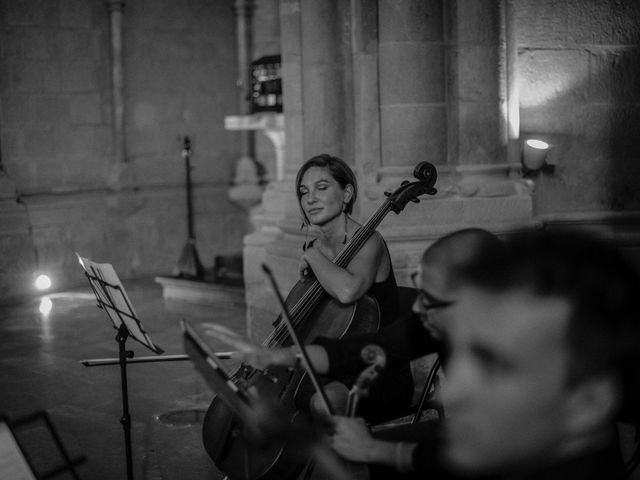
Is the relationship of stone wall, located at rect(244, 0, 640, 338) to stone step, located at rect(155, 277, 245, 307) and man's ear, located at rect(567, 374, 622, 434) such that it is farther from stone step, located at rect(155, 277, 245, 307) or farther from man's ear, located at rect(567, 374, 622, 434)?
man's ear, located at rect(567, 374, 622, 434)

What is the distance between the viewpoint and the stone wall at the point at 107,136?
28.0 ft

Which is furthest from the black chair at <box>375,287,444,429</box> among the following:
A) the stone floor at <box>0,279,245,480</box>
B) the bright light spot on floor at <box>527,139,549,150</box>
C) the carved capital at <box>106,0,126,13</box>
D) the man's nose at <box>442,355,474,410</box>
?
the carved capital at <box>106,0,126,13</box>

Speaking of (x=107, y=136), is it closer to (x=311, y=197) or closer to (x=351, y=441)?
(x=311, y=197)

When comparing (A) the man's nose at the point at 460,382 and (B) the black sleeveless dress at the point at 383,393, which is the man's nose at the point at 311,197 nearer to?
(B) the black sleeveless dress at the point at 383,393

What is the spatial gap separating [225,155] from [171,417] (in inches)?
230

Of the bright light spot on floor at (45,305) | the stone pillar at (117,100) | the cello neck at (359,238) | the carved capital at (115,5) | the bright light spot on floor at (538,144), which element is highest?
the carved capital at (115,5)

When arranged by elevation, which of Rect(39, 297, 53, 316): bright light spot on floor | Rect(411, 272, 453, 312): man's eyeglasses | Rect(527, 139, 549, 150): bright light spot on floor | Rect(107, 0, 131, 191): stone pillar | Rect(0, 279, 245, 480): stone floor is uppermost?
Rect(107, 0, 131, 191): stone pillar

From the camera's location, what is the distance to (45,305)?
7711 mm

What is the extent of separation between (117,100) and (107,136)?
0.36m

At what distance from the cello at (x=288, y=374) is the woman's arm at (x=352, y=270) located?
3cm

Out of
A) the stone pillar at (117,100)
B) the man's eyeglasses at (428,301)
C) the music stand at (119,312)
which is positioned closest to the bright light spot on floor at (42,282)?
the stone pillar at (117,100)

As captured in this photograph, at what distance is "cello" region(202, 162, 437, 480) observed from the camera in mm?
2844

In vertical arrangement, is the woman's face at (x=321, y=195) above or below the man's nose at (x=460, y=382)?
above

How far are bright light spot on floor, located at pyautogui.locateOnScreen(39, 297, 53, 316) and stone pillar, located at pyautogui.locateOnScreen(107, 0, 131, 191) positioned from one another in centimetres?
164
